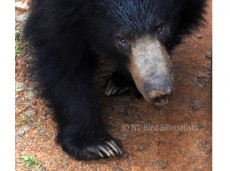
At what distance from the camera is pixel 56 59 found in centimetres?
404

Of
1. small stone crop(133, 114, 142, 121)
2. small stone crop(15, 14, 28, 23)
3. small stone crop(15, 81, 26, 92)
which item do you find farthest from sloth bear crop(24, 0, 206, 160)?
small stone crop(15, 14, 28, 23)

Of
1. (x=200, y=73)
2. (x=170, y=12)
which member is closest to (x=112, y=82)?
(x=200, y=73)

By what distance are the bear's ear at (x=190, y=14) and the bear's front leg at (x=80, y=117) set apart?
1048 mm

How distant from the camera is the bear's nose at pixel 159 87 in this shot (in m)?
3.28

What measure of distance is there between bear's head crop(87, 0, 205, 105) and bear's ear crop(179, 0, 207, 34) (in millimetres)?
261

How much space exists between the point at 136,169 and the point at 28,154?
1054 millimetres

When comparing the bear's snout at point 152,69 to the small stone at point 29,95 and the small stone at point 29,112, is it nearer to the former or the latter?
the small stone at point 29,112

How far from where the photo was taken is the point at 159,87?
3279mm

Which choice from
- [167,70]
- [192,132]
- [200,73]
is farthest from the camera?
[200,73]

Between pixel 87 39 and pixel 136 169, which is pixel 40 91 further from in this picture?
pixel 136 169

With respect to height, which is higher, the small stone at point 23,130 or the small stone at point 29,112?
the small stone at point 23,130

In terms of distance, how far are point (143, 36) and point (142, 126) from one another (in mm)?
1332

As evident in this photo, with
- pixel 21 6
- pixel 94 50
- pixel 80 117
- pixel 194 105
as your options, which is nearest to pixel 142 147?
pixel 80 117

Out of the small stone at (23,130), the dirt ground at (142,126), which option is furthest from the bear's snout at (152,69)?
the small stone at (23,130)
